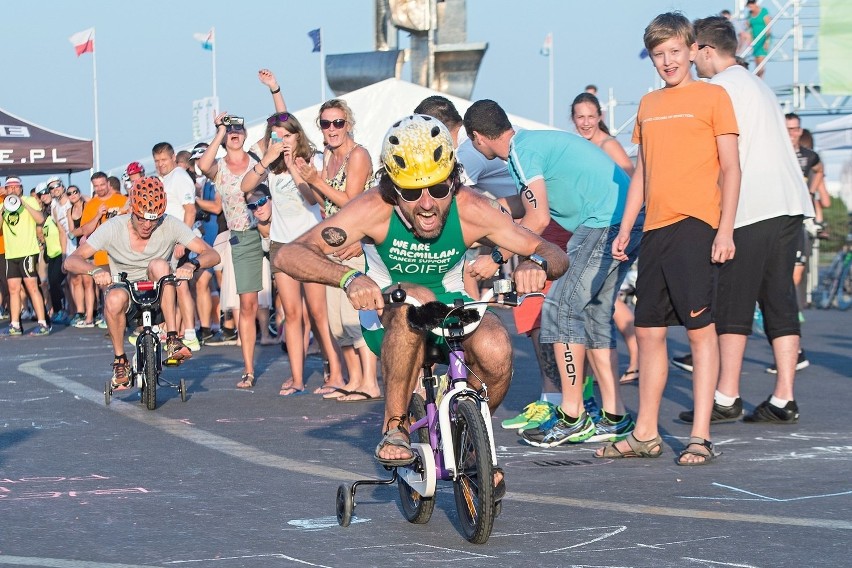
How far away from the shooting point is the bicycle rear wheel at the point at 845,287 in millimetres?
19578

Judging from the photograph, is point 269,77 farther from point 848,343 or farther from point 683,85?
point 848,343

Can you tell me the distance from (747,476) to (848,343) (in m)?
7.99

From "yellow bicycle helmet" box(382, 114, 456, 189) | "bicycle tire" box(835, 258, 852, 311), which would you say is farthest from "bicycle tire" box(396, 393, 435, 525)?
"bicycle tire" box(835, 258, 852, 311)

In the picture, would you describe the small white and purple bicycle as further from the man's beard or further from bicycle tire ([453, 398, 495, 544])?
the man's beard

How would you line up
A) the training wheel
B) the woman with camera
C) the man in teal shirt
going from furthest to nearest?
the woman with camera → the man in teal shirt → the training wheel

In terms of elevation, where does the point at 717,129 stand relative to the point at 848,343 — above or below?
above

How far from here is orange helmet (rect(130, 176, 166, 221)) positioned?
10758 millimetres

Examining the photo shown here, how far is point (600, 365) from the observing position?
27.4 feet

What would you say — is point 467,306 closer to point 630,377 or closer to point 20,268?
point 630,377

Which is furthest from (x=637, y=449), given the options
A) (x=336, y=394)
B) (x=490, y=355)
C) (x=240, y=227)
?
(x=240, y=227)

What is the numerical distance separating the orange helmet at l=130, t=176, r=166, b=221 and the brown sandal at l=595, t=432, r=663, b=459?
4.63 m

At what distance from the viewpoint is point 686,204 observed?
7.27 metres

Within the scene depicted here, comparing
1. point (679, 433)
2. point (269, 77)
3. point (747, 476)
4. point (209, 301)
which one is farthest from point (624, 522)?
point (209, 301)

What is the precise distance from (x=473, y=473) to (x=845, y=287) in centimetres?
1568
